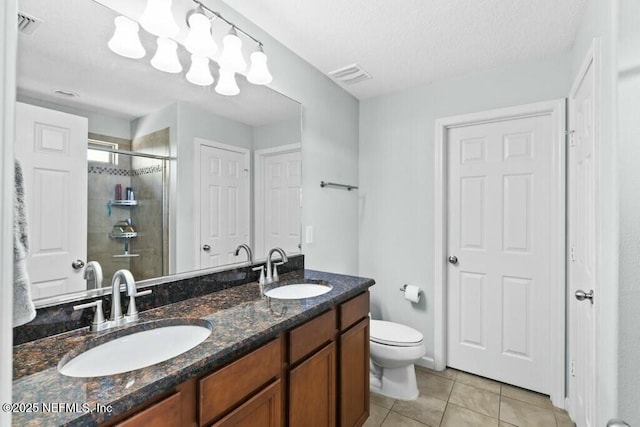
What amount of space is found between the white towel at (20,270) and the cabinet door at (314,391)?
91 cm

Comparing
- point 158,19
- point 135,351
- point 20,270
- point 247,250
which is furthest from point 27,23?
point 247,250

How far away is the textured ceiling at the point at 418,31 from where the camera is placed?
164 centimetres

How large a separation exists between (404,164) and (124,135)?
2.11 metres

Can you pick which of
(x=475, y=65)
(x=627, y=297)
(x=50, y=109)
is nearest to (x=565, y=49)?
(x=475, y=65)

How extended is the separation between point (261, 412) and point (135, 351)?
0.49 metres

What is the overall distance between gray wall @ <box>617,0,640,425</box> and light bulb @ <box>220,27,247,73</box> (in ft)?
4.93

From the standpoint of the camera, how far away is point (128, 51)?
1.27 meters

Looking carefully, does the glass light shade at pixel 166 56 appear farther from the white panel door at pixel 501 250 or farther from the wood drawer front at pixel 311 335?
the white panel door at pixel 501 250

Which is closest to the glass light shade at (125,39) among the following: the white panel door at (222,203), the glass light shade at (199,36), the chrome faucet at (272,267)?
the glass light shade at (199,36)

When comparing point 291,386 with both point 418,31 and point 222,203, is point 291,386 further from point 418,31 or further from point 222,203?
point 418,31

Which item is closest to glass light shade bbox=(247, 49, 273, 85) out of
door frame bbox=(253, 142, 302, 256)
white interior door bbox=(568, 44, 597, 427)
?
door frame bbox=(253, 142, 302, 256)

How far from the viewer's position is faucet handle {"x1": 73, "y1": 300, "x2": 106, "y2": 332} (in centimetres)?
106

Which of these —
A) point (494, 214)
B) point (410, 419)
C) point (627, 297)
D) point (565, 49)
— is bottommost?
point (410, 419)

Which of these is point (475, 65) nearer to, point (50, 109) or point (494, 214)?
point (494, 214)
